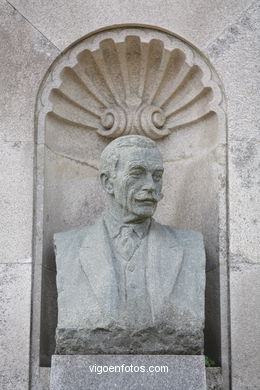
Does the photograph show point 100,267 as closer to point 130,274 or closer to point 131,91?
point 130,274

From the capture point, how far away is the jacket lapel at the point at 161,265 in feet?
22.6

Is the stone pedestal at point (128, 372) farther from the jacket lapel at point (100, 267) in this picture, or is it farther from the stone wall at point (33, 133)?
the stone wall at point (33, 133)

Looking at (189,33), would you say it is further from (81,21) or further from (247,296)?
(247,296)

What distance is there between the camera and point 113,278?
6973 mm

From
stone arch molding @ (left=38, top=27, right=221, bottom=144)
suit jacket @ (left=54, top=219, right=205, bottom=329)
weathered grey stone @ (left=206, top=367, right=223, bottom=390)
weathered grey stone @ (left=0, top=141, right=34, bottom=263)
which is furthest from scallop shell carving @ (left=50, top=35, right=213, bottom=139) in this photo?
weathered grey stone @ (left=206, top=367, right=223, bottom=390)

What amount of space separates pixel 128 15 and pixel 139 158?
1600mm

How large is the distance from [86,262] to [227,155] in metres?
1.62

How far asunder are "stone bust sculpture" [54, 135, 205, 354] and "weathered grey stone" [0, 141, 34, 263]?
0.30 meters

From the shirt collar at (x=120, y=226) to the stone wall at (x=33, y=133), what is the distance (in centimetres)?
72

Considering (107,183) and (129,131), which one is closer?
(107,183)

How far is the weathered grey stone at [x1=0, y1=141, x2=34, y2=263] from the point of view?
7.56 m

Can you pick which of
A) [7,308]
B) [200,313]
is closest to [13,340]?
[7,308]

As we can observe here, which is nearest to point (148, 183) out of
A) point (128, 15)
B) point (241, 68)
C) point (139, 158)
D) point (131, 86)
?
point (139, 158)

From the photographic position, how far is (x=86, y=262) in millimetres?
7129
